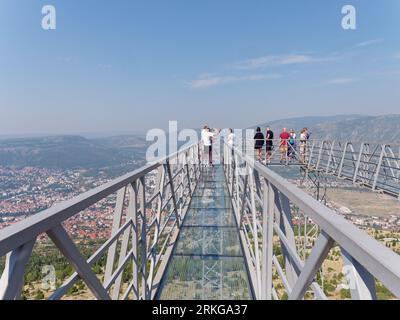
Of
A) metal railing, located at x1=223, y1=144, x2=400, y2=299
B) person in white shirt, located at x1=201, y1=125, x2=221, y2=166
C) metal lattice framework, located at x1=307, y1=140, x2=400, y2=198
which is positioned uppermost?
person in white shirt, located at x1=201, y1=125, x2=221, y2=166

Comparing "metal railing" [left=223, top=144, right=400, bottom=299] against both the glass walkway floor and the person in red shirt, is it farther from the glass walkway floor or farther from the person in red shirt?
the person in red shirt

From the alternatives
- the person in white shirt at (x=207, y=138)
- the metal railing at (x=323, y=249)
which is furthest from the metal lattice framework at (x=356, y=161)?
the metal railing at (x=323, y=249)

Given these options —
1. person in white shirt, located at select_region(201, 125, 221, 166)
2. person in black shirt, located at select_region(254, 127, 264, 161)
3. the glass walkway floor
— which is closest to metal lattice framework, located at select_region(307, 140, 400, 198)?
person in black shirt, located at select_region(254, 127, 264, 161)

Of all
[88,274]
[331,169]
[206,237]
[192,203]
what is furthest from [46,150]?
[88,274]

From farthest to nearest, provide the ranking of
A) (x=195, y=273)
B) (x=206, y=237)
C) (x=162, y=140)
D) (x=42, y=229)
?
(x=162, y=140), (x=206, y=237), (x=195, y=273), (x=42, y=229)

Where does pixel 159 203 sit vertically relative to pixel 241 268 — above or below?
above
